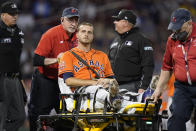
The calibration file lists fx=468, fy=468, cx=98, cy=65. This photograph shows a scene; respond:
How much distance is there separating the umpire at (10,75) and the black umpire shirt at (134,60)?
169cm

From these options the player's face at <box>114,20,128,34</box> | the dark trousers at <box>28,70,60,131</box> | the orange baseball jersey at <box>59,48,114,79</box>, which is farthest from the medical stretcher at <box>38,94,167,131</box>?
the player's face at <box>114,20,128,34</box>

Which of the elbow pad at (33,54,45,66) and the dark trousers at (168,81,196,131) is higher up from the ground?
the elbow pad at (33,54,45,66)

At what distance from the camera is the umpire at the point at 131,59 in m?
7.75

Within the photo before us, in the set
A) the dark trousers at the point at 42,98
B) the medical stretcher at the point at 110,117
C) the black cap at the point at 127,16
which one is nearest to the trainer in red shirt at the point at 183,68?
the medical stretcher at the point at 110,117

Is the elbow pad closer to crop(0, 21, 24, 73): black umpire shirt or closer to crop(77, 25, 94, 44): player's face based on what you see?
crop(0, 21, 24, 73): black umpire shirt

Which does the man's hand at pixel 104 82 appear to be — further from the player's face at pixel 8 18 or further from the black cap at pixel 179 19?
the player's face at pixel 8 18

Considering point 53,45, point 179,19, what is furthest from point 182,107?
point 53,45

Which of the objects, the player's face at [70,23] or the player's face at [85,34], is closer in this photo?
the player's face at [85,34]

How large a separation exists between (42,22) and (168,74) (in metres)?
9.34

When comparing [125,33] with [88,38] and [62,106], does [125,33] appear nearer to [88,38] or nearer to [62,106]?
[88,38]

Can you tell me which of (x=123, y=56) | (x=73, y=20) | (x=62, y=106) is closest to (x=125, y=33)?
(x=123, y=56)

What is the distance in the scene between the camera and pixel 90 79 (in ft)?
21.8

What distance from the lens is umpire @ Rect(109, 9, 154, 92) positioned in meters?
7.75

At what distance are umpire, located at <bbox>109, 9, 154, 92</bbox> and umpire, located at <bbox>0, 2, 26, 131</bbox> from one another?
5.55 feet
